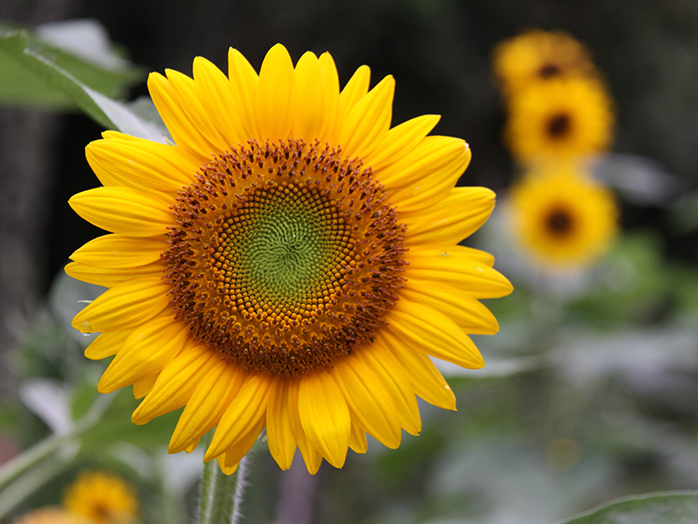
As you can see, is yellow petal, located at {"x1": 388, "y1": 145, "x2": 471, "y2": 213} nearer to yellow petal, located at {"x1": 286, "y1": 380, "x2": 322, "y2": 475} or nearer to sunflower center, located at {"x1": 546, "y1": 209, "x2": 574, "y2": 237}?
yellow petal, located at {"x1": 286, "y1": 380, "x2": 322, "y2": 475}

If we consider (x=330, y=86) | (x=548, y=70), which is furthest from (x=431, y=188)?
(x=548, y=70)

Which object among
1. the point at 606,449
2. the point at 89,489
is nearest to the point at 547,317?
the point at 606,449

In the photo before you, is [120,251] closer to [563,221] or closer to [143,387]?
[143,387]

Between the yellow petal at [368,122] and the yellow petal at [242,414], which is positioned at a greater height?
the yellow petal at [368,122]

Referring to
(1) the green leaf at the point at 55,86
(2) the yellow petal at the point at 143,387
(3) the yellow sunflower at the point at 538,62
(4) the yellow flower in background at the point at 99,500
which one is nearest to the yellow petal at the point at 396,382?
(2) the yellow petal at the point at 143,387

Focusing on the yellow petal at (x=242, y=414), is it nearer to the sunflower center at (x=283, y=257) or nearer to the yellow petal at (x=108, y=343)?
the sunflower center at (x=283, y=257)

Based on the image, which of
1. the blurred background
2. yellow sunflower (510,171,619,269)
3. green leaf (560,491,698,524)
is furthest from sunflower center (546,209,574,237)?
green leaf (560,491,698,524)
